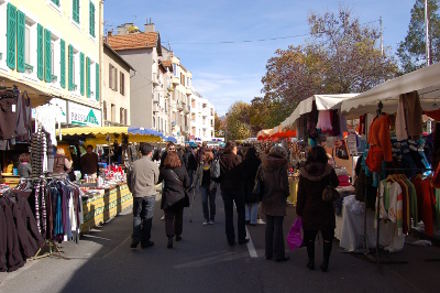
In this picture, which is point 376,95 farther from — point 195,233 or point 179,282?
point 195,233

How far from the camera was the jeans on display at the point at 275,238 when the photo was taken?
6520mm

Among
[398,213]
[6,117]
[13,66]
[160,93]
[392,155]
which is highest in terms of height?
[160,93]

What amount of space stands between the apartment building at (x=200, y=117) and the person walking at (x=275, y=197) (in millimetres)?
62964

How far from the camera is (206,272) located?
6043 mm

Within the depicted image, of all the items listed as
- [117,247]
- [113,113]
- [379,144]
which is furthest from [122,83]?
[379,144]

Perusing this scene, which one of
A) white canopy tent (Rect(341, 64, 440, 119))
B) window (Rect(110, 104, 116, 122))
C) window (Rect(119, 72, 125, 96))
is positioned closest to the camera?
white canopy tent (Rect(341, 64, 440, 119))

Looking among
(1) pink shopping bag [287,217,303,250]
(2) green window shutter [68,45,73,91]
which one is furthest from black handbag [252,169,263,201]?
(2) green window shutter [68,45,73,91]

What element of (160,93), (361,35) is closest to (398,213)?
(361,35)

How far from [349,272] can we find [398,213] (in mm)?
1070

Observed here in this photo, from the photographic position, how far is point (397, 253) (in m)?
7.12

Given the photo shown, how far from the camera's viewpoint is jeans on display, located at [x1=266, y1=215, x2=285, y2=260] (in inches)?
257

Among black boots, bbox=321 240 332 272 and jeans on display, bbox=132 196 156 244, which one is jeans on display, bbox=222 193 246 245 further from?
black boots, bbox=321 240 332 272

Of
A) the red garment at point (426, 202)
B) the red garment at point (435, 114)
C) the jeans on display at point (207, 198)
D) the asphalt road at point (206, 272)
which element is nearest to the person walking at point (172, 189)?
the asphalt road at point (206, 272)

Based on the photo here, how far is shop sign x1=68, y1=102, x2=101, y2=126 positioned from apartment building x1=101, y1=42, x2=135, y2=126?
6.22 ft
